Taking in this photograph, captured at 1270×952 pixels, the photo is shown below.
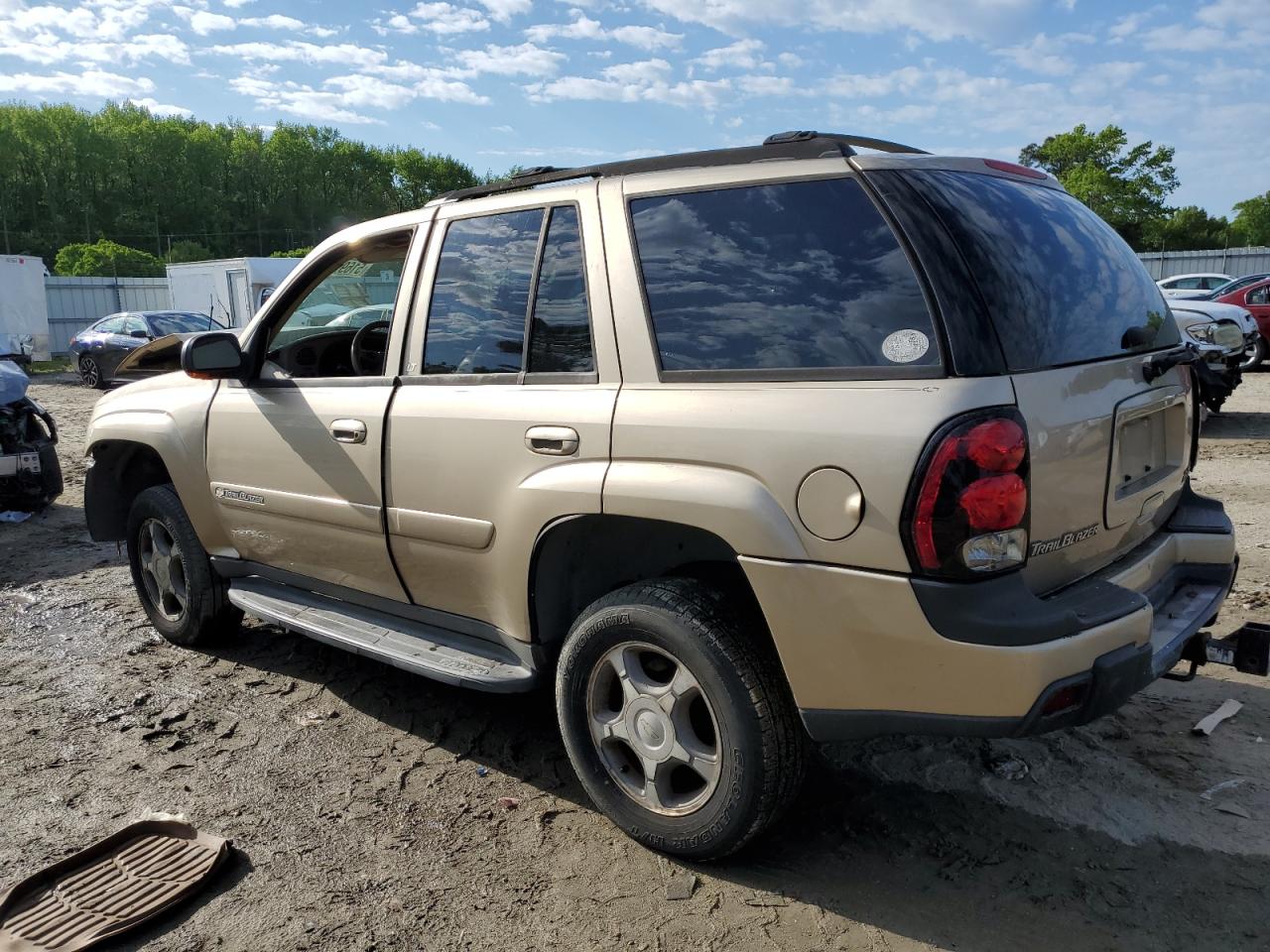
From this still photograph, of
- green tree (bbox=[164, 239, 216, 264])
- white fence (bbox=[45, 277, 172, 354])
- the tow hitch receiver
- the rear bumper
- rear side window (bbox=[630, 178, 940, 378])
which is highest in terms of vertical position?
green tree (bbox=[164, 239, 216, 264])

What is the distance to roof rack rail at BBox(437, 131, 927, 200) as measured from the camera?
9.11 feet

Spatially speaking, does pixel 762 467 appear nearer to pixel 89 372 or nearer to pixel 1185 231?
pixel 89 372

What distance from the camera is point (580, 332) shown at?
3092mm

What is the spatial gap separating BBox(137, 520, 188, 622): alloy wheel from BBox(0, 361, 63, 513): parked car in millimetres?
3703

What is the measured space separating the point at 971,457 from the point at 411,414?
197 cm

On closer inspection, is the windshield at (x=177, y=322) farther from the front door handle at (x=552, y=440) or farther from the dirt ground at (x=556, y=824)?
the front door handle at (x=552, y=440)

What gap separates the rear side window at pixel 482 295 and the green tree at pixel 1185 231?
58742mm

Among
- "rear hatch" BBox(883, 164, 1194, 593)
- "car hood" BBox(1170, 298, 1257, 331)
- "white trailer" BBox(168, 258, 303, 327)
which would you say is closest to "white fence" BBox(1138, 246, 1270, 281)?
"car hood" BBox(1170, 298, 1257, 331)

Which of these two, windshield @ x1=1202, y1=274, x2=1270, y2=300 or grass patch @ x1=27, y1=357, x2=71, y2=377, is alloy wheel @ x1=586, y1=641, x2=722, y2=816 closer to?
windshield @ x1=1202, y1=274, x2=1270, y2=300

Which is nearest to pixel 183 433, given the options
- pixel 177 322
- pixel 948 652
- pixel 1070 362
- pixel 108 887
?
pixel 108 887

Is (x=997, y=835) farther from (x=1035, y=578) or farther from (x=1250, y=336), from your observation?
(x=1250, y=336)

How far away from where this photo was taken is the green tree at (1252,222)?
67438 millimetres

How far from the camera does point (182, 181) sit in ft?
303

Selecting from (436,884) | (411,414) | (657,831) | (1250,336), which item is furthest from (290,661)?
(1250,336)
